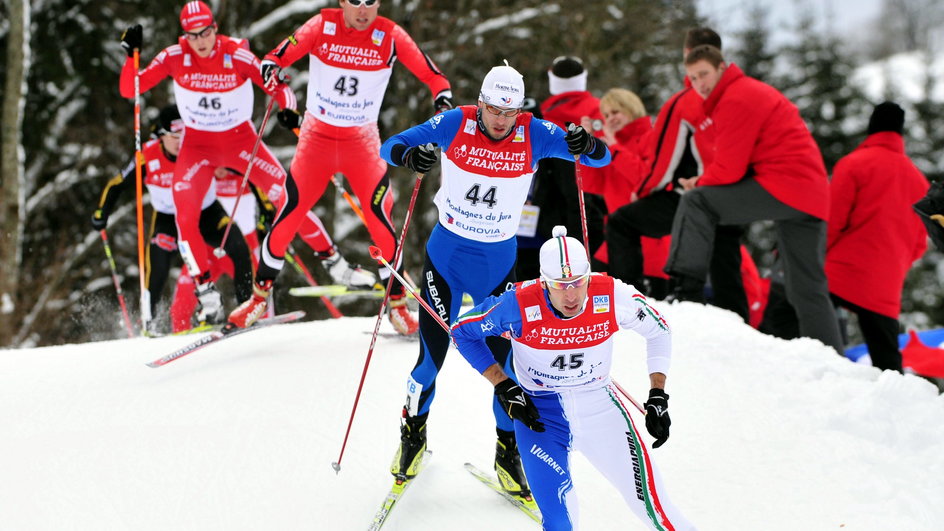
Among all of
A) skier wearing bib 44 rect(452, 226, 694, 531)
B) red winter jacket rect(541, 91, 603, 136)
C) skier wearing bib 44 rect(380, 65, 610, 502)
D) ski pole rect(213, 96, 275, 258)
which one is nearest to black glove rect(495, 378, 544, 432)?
skier wearing bib 44 rect(452, 226, 694, 531)

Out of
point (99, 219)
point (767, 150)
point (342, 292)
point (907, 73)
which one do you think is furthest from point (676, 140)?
point (907, 73)

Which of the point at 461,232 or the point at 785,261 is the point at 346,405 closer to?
the point at 461,232

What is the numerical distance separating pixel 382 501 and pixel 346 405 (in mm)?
1184

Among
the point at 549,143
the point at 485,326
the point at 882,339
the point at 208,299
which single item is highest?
the point at 549,143

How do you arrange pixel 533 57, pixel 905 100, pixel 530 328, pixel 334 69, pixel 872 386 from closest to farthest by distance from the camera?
pixel 530 328
pixel 872 386
pixel 334 69
pixel 533 57
pixel 905 100

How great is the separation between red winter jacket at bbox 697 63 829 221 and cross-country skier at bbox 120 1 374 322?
11.0 ft

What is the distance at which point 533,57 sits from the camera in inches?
661

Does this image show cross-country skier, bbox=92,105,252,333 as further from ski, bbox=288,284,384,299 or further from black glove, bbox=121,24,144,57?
black glove, bbox=121,24,144,57

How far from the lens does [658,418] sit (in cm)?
377

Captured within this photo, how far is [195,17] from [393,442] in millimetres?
3608

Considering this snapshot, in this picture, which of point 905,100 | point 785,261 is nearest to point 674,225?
point 785,261

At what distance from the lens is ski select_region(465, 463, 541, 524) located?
4.65 metres

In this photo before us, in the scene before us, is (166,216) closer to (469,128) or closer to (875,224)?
(469,128)

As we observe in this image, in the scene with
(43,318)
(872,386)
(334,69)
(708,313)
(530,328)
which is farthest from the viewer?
(43,318)
